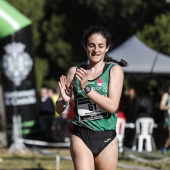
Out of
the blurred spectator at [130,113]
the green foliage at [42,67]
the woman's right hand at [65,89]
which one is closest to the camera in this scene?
the woman's right hand at [65,89]

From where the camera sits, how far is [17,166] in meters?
12.4

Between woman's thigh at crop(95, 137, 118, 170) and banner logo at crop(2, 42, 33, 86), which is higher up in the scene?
banner logo at crop(2, 42, 33, 86)

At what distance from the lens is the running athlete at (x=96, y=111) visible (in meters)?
5.34

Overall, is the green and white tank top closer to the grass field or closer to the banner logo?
the grass field

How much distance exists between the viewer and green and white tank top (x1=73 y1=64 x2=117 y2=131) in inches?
211

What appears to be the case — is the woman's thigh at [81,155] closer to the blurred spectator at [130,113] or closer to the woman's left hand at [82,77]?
the woman's left hand at [82,77]

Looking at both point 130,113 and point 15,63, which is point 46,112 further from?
point 130,113

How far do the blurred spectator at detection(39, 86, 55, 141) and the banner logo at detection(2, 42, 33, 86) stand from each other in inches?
27.9

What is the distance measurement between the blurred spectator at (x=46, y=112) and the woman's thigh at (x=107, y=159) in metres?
11.0

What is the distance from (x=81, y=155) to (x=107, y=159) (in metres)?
0.22

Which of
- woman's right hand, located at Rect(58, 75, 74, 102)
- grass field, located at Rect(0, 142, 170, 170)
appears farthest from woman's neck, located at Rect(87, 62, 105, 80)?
grass field, located at Rect(0, 142, 170, 170)

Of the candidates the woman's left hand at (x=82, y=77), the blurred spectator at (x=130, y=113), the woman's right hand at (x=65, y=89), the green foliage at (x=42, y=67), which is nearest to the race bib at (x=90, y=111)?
the woman's right hand at (x=65, y=89)

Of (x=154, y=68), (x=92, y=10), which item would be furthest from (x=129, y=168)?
(x=92, y=10)

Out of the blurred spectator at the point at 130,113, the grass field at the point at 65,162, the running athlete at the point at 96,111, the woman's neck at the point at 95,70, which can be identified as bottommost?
the grass field at the point at 65,162
